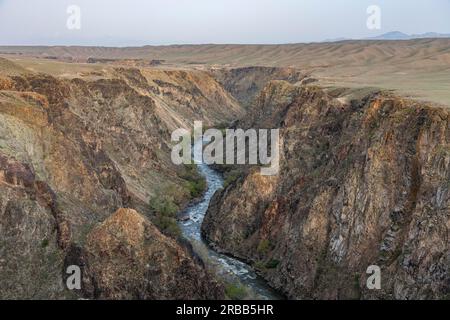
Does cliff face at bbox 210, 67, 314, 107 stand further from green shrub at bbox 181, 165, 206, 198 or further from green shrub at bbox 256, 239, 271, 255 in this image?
green shrub at bbox 256, 239, 271, 255

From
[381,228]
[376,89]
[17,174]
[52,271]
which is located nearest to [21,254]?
[52,271]

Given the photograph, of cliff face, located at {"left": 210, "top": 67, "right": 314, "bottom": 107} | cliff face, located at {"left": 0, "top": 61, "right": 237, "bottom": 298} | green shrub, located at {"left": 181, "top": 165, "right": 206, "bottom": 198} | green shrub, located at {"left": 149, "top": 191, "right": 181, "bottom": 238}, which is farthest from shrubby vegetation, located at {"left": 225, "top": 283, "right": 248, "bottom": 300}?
cliff face, located at {"left": 210, "top": 67, "right": 314, "bottom": 107}

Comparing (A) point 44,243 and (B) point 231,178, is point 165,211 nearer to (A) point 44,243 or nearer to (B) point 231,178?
(B) point 231,178

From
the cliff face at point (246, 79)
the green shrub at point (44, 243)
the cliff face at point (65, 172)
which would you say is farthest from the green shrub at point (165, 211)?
the cliff face at point (246, 79)

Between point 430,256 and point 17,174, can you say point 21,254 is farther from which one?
point 430,256

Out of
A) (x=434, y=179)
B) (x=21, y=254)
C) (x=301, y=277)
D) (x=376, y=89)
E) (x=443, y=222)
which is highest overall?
(x=376, y=89)

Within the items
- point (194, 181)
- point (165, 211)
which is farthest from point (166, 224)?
point (194, 181)
